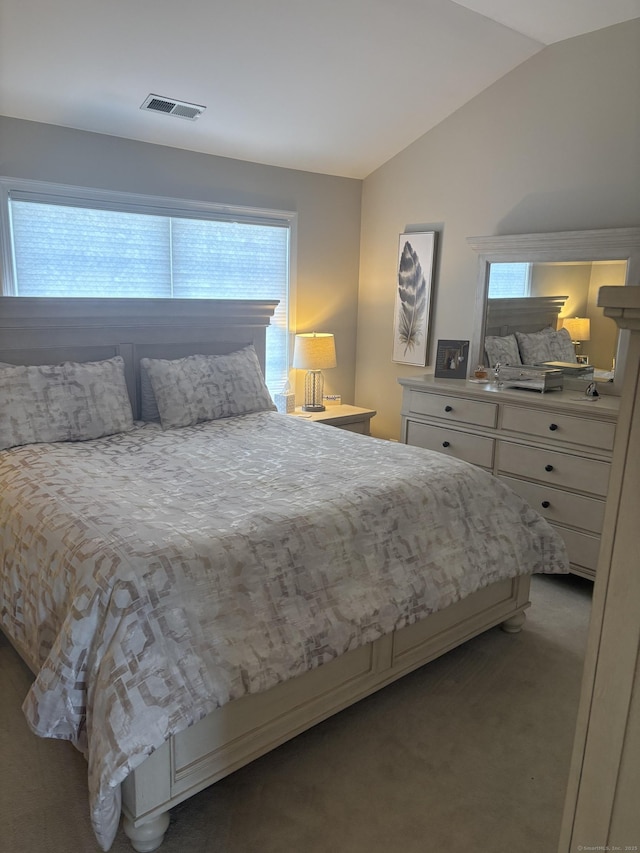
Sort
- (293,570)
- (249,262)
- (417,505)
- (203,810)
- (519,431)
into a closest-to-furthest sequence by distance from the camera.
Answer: (203,810) < (293,570) < (417,505) < (519,431) < (249,262)

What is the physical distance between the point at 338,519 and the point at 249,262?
257 cm

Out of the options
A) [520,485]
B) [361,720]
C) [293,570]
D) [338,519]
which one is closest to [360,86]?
[520,485]

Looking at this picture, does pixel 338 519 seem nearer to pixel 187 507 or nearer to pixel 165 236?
pixel 187 507

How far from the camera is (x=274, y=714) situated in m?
1.93

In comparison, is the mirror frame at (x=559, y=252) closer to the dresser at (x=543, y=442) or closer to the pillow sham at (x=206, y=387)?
the dresser at (x=543, y=442)

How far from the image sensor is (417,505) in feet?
7.67

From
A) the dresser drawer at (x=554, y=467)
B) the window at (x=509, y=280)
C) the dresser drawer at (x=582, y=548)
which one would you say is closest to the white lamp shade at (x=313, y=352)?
the window at (x=509, y=280)

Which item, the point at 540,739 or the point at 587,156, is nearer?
the point at 540,739

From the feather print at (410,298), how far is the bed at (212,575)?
1.51m

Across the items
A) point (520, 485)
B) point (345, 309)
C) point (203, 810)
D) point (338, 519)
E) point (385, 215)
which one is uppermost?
point (385, 215)

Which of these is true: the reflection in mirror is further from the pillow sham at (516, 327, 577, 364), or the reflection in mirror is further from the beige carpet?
the beige carpet

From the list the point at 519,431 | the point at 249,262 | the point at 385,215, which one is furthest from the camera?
Result: the point at 385,215

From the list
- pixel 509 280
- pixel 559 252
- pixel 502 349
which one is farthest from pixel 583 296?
pixel 502 349

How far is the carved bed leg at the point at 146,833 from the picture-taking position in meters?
1.66
